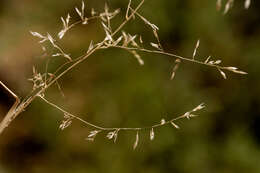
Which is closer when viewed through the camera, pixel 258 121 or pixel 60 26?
pixel 258 121

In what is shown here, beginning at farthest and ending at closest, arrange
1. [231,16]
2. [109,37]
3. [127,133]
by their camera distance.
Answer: [231,16] < [127,133] < [109,37]

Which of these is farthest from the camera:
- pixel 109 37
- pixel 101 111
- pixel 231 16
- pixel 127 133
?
pixel 231 16

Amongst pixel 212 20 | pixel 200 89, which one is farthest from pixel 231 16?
pixel 200 89

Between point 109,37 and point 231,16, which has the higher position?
point 109,37

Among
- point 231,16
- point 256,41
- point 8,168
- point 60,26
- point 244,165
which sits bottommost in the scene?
point 244,165

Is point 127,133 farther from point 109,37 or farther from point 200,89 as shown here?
point 109,37

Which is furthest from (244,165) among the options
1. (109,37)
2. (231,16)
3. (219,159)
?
(109,37)
